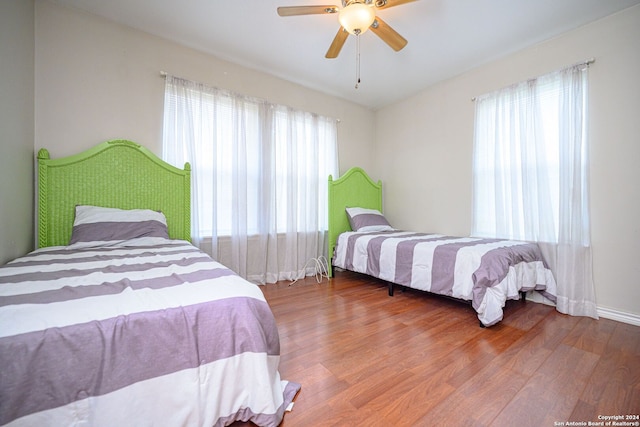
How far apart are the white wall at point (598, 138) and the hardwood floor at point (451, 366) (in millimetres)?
575

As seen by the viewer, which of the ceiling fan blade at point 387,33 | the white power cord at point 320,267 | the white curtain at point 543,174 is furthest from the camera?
the white power cord at point 320,267

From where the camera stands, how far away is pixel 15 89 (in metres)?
1.79

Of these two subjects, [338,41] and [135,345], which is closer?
[135,345]

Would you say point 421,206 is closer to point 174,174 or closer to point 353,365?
point 353,365

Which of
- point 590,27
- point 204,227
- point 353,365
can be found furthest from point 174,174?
point 590,27

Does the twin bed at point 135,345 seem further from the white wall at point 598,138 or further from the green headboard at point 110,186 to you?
the white wall at point 598,138

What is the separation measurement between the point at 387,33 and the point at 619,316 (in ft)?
9.77

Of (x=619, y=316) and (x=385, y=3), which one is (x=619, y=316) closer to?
(x=619, y=316)

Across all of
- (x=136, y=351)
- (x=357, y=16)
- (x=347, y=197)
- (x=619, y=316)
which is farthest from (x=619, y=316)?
(x=136, y=351)

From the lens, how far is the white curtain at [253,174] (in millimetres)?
2711

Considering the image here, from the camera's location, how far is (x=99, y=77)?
2311 mm

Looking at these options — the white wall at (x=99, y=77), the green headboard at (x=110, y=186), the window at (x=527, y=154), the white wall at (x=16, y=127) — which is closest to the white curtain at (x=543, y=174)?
the window at (x=527, y=154)

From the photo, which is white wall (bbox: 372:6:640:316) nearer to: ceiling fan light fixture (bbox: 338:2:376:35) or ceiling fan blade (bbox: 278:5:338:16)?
ceiling fan light fixture (bbox: 338:2:376:35)

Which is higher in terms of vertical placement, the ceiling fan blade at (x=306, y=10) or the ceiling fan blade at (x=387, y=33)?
the ceiling fan blade at (x=306, y=10)
